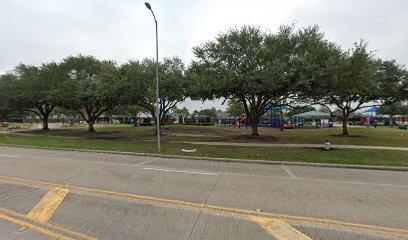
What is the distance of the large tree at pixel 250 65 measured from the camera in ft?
Answer: 49.4

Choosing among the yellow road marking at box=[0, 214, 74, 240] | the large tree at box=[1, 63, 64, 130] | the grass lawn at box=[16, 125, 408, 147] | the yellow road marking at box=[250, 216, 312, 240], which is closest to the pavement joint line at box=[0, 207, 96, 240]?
the yellow road marking at box=[0, 214, 74, 240]

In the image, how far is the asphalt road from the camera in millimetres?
3758

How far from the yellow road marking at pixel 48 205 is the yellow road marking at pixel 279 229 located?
13.9 feet

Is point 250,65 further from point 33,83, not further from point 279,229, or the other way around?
point 33,83

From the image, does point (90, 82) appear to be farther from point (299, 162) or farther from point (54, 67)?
point (299, 162)

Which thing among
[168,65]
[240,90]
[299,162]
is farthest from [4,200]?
[168,65]

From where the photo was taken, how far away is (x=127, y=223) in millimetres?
4027

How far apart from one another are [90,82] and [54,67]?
368 inches

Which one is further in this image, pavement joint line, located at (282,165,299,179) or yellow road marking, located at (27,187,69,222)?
pavement joint line, located at (282,165,299,179)

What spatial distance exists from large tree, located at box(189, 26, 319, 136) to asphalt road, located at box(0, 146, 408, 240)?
27.7 feet

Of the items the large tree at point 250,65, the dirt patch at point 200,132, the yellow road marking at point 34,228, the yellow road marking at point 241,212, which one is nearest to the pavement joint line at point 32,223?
the yellow road marking at point 34,228

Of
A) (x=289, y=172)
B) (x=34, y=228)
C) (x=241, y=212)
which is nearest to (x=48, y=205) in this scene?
(x=34, y=228)

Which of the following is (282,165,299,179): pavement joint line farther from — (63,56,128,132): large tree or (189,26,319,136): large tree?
(63,56,128,132): large tree

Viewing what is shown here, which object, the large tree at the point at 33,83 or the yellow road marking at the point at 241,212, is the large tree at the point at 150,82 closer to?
the large tree at the point at 33,83
